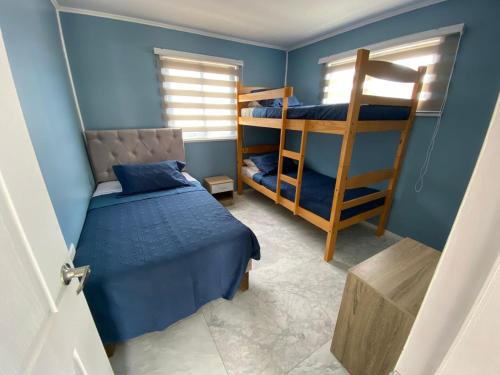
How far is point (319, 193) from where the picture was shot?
2492 mm

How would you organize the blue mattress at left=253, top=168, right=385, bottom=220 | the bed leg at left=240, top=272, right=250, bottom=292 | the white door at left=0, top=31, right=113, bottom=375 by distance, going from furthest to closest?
1. the blue mattress at left=253, top=168, right=385, bottom=220
2. the bed leg at left=240, top=272, right=250, bottom=292
3. the white door at left=0, top=31, right=113, bottom=375

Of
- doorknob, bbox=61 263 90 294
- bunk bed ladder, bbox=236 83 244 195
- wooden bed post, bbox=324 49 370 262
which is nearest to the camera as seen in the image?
doorknob, bbox=61 263 90 294

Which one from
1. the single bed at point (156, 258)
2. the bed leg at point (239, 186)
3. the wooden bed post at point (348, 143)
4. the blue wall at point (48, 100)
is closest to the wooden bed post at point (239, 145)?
the bed leg at point (239, 186)

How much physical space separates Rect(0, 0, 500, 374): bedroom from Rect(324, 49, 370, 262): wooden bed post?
Result: 0.02 metres

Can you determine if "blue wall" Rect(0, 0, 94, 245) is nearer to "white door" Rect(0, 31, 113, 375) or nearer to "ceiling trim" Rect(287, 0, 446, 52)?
"white door" Rect(0, 31, 113, 375)

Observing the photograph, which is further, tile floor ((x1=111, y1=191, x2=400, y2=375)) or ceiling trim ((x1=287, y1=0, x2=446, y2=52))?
ceiling trim ((x1=287, y1=0, x2=446, y2=52))

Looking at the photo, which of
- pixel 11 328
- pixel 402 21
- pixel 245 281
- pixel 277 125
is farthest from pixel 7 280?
pixel 402 21

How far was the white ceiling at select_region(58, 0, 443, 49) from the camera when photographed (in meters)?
2.05

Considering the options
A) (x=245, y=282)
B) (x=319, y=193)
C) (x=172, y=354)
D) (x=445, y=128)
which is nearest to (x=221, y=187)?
(x=319, y=193)

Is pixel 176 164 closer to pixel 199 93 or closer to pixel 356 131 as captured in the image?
pixel 199 93

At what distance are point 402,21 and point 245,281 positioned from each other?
9.74ft

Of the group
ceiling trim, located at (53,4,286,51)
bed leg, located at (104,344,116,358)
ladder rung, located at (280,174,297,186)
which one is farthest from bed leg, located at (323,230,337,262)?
ceiling trim, located at (53,4,286,51)

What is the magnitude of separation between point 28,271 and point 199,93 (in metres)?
3.04

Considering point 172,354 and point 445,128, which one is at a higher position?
point 445,128
